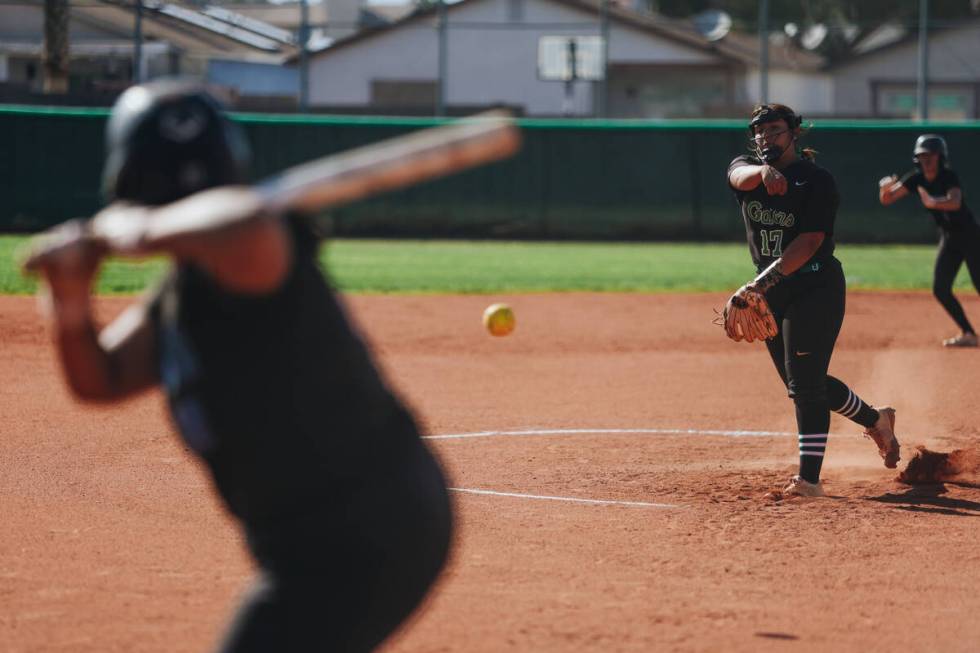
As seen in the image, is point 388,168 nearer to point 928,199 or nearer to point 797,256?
point 797,256

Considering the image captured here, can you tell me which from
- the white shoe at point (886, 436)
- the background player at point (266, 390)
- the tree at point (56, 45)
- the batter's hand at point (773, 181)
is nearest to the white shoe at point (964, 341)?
the white shoe at point (886, 436)

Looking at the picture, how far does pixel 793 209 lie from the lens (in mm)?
7434

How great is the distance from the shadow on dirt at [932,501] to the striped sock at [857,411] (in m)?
0.48

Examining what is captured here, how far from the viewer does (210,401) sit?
9.53 feet

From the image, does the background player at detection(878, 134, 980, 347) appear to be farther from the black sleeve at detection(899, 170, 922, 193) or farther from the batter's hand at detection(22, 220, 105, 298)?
the batter's hand at detection(22, 220, 105, 298)

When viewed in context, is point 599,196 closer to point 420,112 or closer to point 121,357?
point 420,112

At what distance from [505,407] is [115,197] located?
26.2ft

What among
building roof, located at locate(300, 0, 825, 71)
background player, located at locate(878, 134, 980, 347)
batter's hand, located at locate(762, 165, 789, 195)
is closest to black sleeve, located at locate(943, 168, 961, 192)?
background player, located at locate(878, 134, 980, 347)

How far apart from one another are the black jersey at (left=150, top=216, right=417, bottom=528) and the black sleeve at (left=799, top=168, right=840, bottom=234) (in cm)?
482

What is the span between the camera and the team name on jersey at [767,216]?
7.47 metres

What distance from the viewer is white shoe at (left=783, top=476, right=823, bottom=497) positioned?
771 centimetres

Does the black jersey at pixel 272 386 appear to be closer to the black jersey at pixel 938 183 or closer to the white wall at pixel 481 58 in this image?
the black jersey at pixel 938 183

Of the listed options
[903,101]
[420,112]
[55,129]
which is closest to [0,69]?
[420,112]

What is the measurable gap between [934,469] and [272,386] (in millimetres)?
6374
